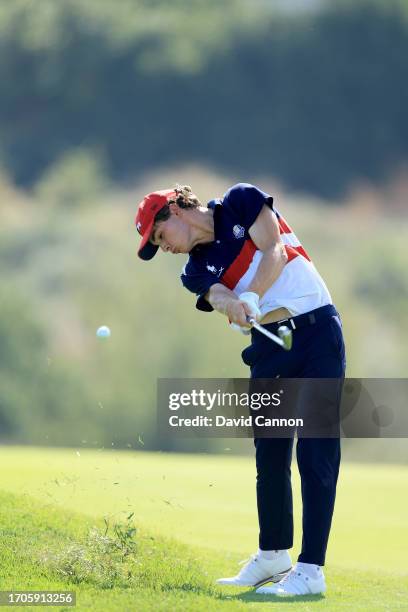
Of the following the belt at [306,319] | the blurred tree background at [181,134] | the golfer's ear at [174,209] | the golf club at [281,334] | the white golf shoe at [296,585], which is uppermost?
the blurred tree background at [181,134]

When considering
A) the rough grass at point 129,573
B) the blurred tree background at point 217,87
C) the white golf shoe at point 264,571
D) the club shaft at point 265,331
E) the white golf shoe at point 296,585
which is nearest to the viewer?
the rough grass at point 129,573

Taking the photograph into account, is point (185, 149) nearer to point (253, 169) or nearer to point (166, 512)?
point (253, 169)

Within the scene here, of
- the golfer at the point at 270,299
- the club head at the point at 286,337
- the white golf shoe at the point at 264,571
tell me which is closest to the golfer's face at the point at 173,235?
the golfer at the point at 270,299

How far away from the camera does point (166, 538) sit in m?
6.16

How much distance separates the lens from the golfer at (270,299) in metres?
4.87

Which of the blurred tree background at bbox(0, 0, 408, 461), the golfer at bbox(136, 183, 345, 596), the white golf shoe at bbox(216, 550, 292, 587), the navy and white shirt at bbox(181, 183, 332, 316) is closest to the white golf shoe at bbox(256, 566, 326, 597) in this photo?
the golfer at bbox(136, 183, 345, 596)

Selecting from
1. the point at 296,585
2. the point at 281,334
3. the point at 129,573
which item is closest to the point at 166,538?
the point at 129,573

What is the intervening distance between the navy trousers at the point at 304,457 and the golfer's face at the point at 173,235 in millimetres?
484

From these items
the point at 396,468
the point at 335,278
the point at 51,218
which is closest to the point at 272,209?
the point at 396,468

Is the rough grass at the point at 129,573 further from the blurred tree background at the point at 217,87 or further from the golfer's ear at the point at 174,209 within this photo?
the blurred tree background at the point at 217,87

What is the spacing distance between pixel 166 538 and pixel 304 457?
152cm

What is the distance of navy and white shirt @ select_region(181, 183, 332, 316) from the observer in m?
4.94

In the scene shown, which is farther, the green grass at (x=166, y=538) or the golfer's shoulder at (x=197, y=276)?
the golfer's shoulder at (x=197, y=276)

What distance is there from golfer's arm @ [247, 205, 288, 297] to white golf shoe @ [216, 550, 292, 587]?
1.17 m
